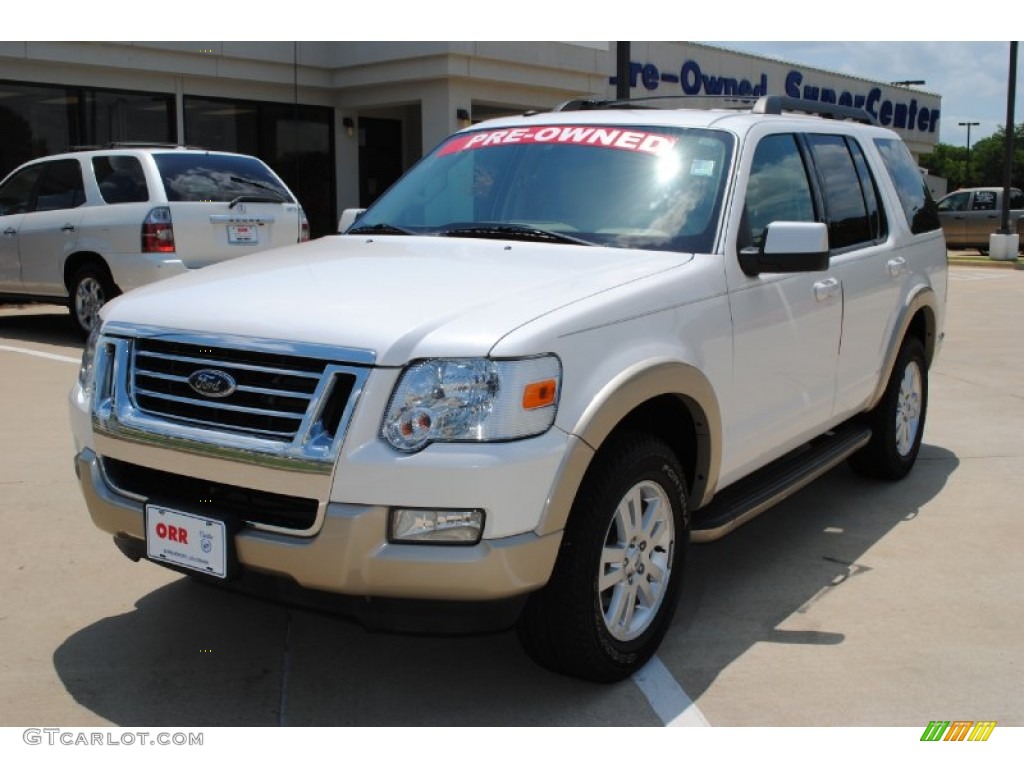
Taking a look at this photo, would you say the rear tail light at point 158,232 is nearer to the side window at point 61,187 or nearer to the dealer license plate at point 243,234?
the dealer license plate at point 243,234

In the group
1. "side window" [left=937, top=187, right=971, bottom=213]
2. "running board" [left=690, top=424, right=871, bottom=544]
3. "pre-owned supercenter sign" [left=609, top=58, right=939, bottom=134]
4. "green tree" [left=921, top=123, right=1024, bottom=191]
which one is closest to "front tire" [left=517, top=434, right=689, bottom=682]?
"running board" [left=690, top=424, right=871, bottom=544]

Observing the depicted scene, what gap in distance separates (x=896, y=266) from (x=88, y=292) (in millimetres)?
7457

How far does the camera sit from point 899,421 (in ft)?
19.9

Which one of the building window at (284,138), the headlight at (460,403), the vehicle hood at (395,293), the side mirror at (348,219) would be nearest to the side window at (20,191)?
the building window at (284,138)

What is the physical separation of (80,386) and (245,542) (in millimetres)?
1097

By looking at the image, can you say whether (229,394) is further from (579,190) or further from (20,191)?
(20,191)

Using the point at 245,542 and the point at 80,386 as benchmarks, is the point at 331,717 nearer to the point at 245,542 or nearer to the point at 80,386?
the point at 245,542

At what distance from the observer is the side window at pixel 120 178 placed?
9.99 meters

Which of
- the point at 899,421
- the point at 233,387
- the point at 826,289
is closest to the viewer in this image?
the point at 233,387

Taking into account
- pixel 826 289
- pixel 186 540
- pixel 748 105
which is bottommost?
pixel 186 540

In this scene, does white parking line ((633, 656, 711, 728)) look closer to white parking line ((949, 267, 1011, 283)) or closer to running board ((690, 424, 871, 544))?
running board ((690, 424, 871, 544))

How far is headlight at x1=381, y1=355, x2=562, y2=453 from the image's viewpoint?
3.05 metres

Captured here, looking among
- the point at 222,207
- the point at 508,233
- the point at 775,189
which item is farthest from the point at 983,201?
the point at 508,233

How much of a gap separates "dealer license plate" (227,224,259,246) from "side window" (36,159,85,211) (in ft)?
5.09
